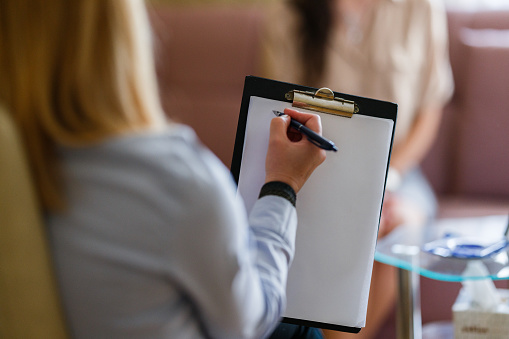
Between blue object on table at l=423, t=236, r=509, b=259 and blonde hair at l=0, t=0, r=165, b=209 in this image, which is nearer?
blonde hair at l=0, t=0, r=165, b=209

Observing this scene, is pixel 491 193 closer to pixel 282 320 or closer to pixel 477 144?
pixel 477 144

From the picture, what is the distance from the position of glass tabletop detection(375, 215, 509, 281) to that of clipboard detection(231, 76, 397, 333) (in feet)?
0.71

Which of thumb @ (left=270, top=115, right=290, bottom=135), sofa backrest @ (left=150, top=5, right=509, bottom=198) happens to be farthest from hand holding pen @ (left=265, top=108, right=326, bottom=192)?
sofa backrest @ (left=150, top=5, right=509, bottom=198)

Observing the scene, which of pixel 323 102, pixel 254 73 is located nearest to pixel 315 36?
pixel 254 73

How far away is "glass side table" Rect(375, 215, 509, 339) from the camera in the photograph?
0.95 meters

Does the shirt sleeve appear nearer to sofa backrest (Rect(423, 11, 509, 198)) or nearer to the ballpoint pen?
the ballpoint pen

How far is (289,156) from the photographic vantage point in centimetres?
73

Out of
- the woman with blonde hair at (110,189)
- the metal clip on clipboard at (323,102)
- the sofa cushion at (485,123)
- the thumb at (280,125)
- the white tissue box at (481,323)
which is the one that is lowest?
the white tissue box at (481,323)

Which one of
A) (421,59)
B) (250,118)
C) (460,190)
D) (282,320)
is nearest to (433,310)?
(460,190)

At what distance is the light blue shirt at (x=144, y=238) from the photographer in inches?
22.3

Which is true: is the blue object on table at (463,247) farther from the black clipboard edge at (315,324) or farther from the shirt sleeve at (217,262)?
the shirt sleeve at (217,262)

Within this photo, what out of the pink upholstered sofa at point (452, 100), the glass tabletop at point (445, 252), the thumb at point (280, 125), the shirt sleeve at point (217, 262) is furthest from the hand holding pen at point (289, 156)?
the pink upholstered sofa at point (452, 100)

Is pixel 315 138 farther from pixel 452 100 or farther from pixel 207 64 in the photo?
pixel 207 64

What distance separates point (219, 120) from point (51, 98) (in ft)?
5.07
